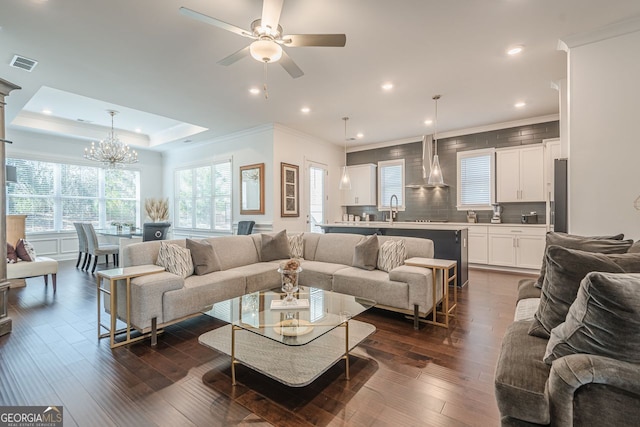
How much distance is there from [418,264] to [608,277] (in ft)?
6.78

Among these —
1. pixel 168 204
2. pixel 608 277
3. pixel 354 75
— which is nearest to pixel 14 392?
pixel 608 277

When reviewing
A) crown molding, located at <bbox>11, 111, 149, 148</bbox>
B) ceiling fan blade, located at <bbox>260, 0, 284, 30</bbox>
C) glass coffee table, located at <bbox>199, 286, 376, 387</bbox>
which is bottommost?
glass coffee table, located at <bbox>199, 286, 376, 387</bbox>

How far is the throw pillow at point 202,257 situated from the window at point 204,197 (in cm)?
348

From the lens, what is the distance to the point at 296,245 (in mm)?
4492

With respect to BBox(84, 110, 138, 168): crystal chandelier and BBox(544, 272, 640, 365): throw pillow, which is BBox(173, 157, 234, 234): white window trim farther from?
BBox(544, 272, 640, 365): throw pillow

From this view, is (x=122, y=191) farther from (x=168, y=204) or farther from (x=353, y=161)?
(x=353, y=161)

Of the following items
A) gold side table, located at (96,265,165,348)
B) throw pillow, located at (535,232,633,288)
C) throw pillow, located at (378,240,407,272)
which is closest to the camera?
throw pillow, located at (535,232,633,288)

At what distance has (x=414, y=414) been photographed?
173 cm

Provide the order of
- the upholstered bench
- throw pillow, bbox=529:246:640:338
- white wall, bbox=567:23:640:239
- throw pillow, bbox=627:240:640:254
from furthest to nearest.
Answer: the upholstered bench → white wall, bbox=567:23:640:239 → throw pillow, bbox=627:240:640:254 → throw pillow, bbox=529:246:640:338

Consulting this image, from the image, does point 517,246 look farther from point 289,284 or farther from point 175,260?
point 175,260

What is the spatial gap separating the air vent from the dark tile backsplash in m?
6.38

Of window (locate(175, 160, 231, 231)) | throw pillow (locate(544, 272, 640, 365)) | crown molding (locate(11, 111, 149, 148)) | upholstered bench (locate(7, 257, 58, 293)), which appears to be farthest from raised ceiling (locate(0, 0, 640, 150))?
upholstered bench (locate(7, 257, 58, 293))

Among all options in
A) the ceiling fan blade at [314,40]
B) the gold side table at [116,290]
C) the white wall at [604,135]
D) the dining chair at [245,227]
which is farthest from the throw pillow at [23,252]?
the white wall at [604,135]

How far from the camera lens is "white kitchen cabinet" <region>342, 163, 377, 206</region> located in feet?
24.7
